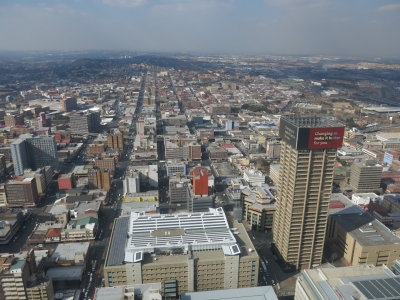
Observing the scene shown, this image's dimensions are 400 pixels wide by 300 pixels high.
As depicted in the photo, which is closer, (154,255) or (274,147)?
(154,255)

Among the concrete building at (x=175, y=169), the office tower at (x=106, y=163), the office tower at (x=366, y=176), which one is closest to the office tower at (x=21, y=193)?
the office tower at (x=106, y=163)

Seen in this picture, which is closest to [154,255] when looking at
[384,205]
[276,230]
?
[276,230]

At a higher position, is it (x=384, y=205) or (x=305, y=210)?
(x=305, y=210)

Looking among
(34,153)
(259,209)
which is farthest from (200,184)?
(34,153)

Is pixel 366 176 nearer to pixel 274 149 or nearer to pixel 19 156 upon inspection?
pixel 274 149

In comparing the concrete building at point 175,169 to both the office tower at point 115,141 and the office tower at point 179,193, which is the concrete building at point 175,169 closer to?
the office tower at point 179,193

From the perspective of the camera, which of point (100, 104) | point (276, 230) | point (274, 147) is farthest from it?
point (100, 104)

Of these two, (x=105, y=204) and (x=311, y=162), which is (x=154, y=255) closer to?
(x=311, y=162)
